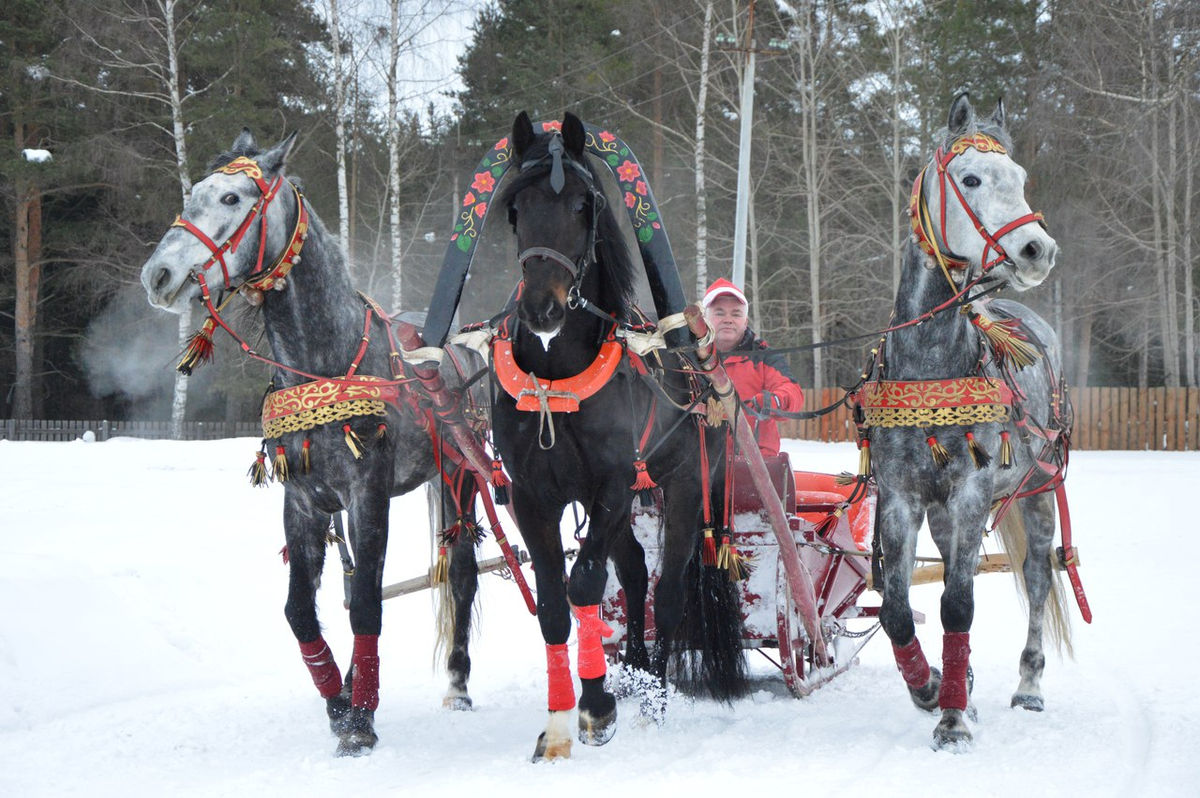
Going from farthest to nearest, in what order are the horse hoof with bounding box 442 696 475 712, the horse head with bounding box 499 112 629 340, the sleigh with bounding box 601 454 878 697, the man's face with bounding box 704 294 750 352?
the man's face with bounding box 704 294 750 352 < the horse hoof with bounding box 442 696 475 712 < the sleigh with bounding box 601 454 878 697 < the horse head with bounding box 499 112 629 340

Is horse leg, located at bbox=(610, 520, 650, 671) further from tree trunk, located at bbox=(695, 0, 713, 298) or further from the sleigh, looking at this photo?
tree trunk, located at bbox=(695, 0, 713, 298)

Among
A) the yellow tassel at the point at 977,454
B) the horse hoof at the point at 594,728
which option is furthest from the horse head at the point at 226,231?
the yellow tassel at the point at 977,454

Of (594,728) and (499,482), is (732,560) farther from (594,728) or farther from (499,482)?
(499,482)

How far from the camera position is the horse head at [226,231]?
428cm

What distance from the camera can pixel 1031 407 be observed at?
5227 mm

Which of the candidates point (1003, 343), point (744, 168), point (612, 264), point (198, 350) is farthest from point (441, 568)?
point (744, 168)

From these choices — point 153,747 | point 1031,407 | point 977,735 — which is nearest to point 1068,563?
point 1031,407

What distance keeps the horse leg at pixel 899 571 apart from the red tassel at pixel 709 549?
0.74m

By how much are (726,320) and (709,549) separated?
153cm

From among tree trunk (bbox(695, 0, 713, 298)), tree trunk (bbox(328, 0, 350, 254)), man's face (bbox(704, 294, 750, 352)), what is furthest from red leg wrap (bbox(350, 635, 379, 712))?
tree trunk (bbox(695, 0, 713, 298))

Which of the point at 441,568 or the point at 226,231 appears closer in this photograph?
the point at 226,231

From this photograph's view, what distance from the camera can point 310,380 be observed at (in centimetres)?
474

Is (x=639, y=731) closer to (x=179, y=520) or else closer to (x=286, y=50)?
(x=179, y=520)

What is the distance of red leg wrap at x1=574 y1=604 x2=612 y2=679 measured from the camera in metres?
4.31
